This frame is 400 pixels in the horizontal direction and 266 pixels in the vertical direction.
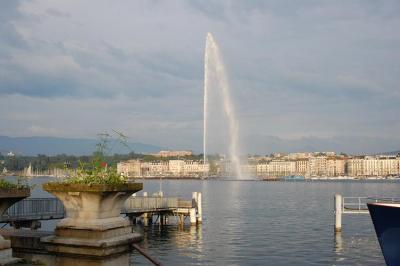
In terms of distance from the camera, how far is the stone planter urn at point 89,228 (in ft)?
23.2

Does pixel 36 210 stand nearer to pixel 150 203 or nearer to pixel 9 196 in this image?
pixel 150 203

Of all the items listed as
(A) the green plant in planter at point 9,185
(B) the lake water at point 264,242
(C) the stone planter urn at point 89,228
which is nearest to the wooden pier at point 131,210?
(B) the lake water at point 264,242

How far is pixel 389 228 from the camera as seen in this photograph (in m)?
18.6

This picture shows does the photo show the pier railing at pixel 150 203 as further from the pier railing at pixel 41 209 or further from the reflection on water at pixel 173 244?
the reflection on water at pixel 173 244

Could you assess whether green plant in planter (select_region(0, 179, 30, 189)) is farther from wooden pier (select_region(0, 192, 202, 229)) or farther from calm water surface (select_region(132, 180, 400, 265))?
calm water surface (select_region(132, 180, 400, 265))

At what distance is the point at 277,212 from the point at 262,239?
88.6 ft

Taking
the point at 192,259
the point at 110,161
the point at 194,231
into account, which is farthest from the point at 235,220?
the point at 110,161

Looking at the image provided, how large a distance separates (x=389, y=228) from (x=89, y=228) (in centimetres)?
1467

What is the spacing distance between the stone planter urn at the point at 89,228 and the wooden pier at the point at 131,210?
23.2 meters

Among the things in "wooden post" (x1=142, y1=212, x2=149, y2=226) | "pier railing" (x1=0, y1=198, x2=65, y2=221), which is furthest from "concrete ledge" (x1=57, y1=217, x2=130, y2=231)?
"wooden post" (x1=142, y1=212, x2=149, y2=226)

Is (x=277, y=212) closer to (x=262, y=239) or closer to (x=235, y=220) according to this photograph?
(x=235, y=220)

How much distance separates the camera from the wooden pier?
108ft

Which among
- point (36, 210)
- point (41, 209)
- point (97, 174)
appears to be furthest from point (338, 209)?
point (97, 174)

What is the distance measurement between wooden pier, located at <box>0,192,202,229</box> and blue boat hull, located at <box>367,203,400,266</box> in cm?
2071
